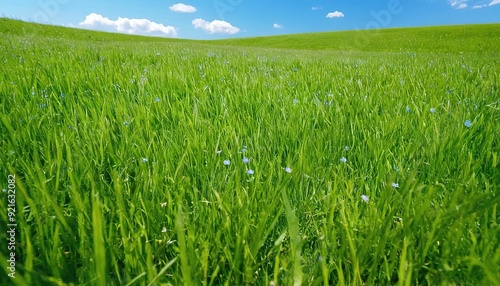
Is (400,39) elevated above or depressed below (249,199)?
above

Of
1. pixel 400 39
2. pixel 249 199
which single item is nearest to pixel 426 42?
pixel 400 39

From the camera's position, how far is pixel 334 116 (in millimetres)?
2330

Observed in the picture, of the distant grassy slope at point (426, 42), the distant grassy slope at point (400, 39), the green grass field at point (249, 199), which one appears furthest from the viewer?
the distant grassy slope at point (426, 42)

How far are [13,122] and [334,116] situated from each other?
2.16m

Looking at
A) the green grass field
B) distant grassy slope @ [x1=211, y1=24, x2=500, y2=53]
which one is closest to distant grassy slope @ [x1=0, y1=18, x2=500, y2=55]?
distant grassy slope @ [x1=211, y1=24, x2=500, y2=53]

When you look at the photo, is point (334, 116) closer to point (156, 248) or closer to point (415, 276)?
point (415, 276)

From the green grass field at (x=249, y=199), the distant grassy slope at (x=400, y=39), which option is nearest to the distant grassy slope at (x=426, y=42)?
the distant grassy slope at (x=400, y=39)

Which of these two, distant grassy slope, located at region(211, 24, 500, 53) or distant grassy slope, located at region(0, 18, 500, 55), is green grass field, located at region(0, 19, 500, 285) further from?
distant grassy slope, located at region(211, 24, 500, 53)

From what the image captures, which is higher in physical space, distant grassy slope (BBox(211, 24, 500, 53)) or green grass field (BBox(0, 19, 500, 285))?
distant grassy slope (BBox(211, 24, 500, 53))

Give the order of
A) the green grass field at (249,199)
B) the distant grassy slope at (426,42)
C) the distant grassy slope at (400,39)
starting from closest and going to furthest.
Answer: the green grass field at (249,199) < the distant grassy slope at (400,39) < the distant grassy slope at (426,42)

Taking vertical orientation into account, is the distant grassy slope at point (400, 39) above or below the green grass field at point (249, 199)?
above

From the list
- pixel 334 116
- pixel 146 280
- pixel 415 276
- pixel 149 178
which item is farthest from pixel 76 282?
pixel 334 116

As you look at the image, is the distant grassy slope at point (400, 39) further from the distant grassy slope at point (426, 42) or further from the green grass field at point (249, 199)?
the green grass field at point (249, 199)

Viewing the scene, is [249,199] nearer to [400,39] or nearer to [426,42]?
[426,42]
